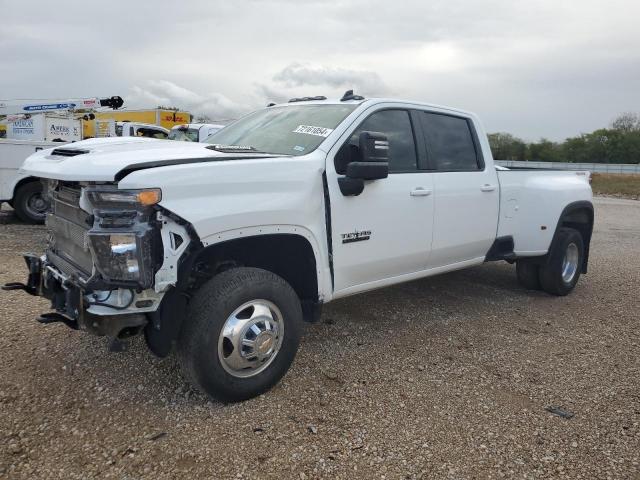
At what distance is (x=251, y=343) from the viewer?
320 centimetres

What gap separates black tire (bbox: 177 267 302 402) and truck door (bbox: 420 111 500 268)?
1.69m

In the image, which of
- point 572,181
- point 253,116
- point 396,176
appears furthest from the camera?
point 572,181

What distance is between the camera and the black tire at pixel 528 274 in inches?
234

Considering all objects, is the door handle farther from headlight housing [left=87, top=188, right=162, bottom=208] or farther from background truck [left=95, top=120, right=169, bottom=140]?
background truck [left=95, top=120, right=169, bottom=140]

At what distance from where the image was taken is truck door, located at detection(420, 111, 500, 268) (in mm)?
4504

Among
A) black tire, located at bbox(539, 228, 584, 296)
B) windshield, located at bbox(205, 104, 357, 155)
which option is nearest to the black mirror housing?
windshield, located at bbox(205, 104, 357, 155)

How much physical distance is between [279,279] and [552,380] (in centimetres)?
207

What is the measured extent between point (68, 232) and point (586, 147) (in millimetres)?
76190

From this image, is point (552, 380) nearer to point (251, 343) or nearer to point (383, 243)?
point (383, 243)

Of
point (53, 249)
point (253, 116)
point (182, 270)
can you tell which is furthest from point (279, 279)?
point (253, 116)

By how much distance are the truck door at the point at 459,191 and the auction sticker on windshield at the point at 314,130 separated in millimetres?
1080

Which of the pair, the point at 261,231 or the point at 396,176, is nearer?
the point at 261,231

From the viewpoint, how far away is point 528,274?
6.02m

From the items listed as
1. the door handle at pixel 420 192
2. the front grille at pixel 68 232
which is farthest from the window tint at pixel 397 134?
the front grille at pixel 68 232
